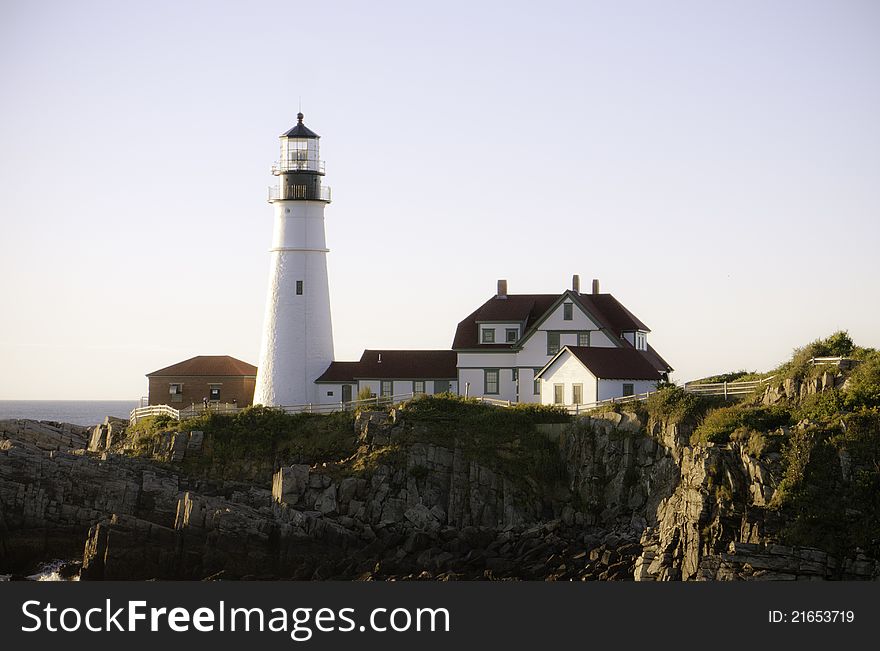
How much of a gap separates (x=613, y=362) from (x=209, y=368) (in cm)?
1808

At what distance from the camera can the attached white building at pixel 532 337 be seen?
56094 mm

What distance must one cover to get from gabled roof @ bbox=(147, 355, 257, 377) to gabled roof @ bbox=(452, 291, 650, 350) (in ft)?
31.0

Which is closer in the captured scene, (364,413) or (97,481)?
(97,481)

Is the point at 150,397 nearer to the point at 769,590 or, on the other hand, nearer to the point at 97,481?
the point at 97,481

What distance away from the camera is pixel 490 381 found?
57281 millimetres

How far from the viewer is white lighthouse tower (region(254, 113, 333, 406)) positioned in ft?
188

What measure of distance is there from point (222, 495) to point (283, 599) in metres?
14.7

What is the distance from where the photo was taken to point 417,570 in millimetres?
40625

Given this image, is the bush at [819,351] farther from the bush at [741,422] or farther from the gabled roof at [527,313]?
the gabled roof at [527,313]

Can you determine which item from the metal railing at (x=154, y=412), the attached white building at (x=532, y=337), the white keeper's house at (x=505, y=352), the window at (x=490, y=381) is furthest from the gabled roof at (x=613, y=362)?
the metal railing at (x=154, y=412)

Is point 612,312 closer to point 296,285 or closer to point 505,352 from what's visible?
point 505,352

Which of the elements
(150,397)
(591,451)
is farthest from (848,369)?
(150,397)

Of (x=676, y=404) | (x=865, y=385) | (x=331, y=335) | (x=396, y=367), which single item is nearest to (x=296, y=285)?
(x=331, y=335)

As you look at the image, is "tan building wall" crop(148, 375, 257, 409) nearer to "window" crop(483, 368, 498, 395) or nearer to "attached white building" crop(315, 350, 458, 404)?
"attached white building" crop(315, 350, 458, 404)
